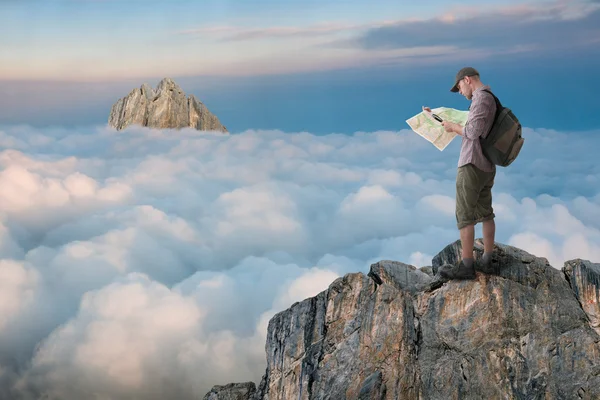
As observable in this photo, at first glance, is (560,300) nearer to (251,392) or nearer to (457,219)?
(457,219)

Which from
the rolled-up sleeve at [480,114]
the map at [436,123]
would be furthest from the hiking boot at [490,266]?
the rolled-up sleeve at [480,114]

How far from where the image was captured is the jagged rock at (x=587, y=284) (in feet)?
37.3

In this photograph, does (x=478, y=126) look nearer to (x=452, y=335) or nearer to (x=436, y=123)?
(x=436, y=123)

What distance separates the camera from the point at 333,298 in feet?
41.3

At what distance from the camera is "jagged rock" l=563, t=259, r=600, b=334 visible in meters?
11.4

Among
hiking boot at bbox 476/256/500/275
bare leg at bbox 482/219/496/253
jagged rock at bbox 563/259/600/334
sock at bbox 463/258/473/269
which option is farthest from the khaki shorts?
jagged rock at bbox 563/259/600/334

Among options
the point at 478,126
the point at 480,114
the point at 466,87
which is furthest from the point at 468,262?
the point at 466,87

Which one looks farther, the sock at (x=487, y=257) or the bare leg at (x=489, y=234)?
the sock at (x=487, y=257)

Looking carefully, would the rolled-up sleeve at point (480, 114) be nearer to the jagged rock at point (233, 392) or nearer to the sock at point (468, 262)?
the sock at point (468, 262)

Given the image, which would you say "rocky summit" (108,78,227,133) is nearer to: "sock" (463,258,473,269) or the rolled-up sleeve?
"sock" (463,258,473,269)

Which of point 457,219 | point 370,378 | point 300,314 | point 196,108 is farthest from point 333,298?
point 196,108

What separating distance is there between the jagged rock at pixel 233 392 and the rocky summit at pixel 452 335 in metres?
1.51

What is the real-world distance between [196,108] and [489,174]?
60.4 meters

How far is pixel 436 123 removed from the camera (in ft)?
38.2
